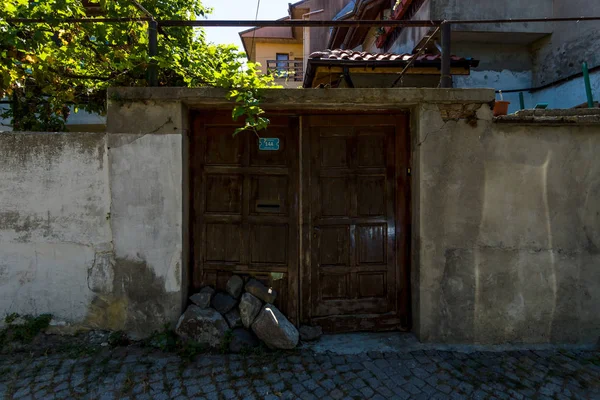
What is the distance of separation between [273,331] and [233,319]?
0.42 meters

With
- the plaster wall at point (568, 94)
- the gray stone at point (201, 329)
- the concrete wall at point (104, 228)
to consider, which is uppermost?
the plaster wall at point (568, 94)

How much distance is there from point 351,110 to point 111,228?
2647 millimetres

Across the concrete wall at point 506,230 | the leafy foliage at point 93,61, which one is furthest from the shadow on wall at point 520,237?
the leafy foliage at point 93,61

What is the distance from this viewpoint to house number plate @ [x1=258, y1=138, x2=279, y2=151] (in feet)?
12.8

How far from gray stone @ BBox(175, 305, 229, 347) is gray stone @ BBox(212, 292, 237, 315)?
16cm

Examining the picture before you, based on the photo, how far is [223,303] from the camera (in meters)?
3.72

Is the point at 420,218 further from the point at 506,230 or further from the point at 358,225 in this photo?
the point at 506,230

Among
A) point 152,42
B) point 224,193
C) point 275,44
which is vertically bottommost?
point 224,193

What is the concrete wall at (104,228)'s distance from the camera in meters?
3.58

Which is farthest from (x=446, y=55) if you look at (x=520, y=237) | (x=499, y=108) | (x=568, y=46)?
(x=568, y=46)

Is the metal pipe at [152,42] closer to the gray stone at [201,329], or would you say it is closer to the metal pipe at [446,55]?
the gray stone at [201,329]

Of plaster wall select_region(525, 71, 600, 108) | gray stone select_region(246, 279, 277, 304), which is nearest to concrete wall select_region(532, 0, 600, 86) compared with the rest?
plaster wall select_region(525, 71, 600, 108)

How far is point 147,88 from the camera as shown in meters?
3.56

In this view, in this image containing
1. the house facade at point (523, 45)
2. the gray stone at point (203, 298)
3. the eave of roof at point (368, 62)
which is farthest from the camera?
the house facade at point (523, 45)
